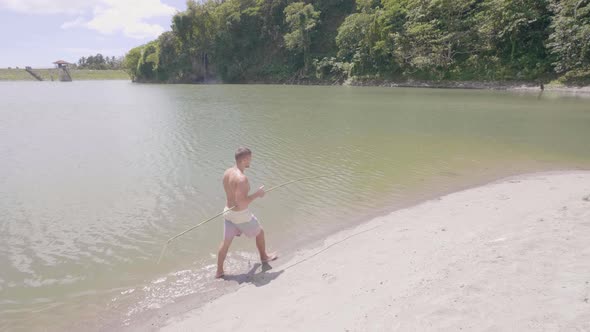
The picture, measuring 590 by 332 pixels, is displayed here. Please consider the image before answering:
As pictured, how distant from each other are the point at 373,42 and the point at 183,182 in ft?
151

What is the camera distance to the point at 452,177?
9.95m

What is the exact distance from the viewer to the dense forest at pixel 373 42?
1470 inches

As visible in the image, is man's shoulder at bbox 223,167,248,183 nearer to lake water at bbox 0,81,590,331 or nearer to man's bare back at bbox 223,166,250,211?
man's bare back at bbox 223,166,250,211

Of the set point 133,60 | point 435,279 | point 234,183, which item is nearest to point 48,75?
point 133,60

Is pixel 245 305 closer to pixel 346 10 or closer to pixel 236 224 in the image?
pixel 236 224

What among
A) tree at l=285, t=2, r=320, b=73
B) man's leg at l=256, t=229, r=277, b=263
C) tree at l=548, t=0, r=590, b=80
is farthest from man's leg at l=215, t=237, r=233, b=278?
tree at l=285, t=2, r=320, b=73

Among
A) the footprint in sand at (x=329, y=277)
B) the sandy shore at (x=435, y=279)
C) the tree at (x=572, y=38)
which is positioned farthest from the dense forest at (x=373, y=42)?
the footprint in sand at (x=329, y=277)

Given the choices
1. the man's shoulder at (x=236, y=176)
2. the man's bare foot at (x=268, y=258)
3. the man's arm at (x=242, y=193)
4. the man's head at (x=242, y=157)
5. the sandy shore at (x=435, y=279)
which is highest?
the man's head at (x=242, y=157)

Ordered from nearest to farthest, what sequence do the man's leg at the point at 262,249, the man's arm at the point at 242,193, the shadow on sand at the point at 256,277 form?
the man's arm at the point at 242,193
the shadow on sand at the point at 256,277
the man's leg at the point at 262,249

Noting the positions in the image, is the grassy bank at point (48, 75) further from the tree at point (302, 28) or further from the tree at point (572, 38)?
the tree at point (572, 38)

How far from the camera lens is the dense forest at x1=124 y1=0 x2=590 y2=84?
123ft

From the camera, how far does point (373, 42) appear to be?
5056 centimetres

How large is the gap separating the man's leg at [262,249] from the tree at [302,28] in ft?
191

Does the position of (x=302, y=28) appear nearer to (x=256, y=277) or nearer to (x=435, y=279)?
(x=256, y=277)
